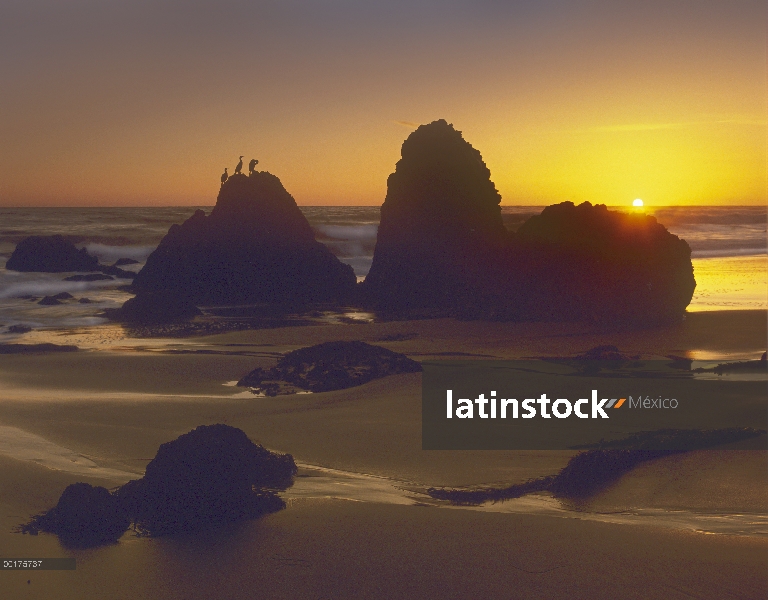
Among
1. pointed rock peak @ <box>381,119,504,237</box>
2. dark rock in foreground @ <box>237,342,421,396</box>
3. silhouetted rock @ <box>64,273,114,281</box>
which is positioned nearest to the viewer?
dark rock in foreground @ <box>237,342,421,396</box>

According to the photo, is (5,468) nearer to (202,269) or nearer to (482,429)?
(482,429)

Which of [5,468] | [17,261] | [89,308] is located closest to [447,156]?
[89,308]

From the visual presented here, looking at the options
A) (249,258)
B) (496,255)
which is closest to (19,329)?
(249,258)

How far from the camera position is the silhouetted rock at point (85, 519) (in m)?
5.65

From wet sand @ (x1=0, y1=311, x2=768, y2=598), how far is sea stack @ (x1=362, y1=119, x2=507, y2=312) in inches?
492

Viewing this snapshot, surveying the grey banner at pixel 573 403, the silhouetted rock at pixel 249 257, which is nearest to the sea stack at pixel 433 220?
the silhouetted rock at pixel 249 257

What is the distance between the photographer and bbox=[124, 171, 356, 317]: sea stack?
27719 mm

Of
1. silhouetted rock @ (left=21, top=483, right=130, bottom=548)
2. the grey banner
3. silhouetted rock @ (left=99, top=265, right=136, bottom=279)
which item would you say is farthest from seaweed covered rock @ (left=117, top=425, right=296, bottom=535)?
silhouetted rock @ (left=99, top=265, right=136, bottom=279)

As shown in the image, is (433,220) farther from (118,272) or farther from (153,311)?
(118,272)

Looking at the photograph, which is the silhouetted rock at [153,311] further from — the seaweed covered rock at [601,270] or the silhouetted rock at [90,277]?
the silhouetted rock at [90,277]

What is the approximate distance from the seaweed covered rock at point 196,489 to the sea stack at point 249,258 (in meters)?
19.6

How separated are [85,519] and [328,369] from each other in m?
6.52

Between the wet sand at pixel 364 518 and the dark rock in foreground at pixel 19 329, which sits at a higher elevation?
the wet sand at pixel 364 518

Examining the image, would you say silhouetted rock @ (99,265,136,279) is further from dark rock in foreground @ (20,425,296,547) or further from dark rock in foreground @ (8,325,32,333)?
dark rock in foreground @ (20,425,296,547)
